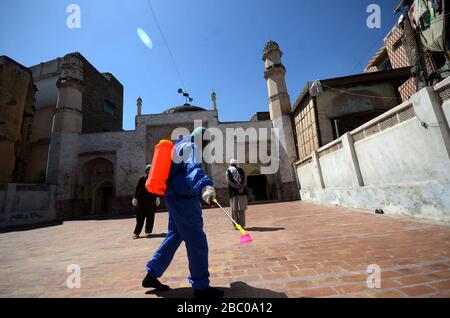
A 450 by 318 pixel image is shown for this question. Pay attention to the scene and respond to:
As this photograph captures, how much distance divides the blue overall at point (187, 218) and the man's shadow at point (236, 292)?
14 cm

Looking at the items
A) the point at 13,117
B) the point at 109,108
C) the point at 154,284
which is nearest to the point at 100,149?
the point at 13,117

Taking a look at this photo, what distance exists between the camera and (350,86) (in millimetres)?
13211

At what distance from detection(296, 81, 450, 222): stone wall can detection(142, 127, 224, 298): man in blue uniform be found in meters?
4.51

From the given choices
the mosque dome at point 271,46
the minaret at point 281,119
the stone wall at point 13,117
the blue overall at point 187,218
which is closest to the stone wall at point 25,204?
the stone wall at point 13,117

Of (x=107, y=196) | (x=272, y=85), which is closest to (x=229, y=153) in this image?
(x=272, y=85)

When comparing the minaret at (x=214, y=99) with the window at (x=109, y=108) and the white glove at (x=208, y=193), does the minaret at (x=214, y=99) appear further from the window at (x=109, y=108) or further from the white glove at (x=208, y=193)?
the white glove at (x=208, y=193)

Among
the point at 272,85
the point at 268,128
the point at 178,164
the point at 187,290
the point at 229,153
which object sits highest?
the point at 272,85

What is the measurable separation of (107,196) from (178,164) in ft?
68.9

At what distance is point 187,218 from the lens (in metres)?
2.09

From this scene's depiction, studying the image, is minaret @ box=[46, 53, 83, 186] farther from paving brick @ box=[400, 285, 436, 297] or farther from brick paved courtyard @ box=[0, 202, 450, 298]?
paving brick @ box=[400, 285, 436, 297]
